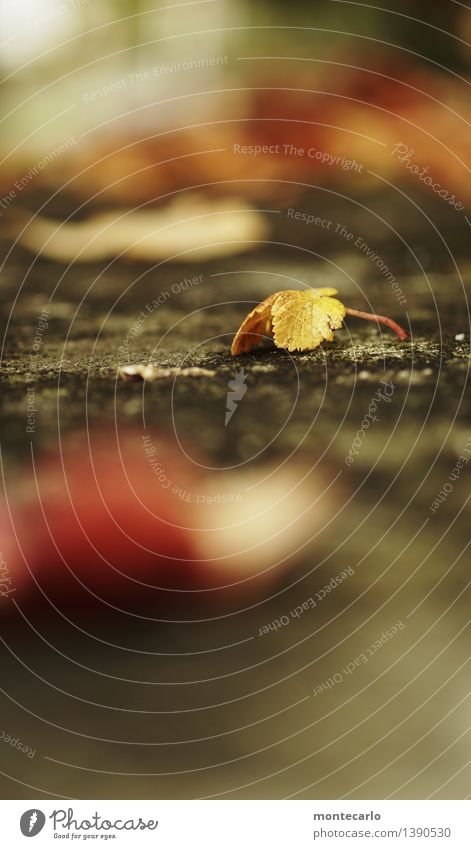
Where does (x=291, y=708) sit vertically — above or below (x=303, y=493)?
below
